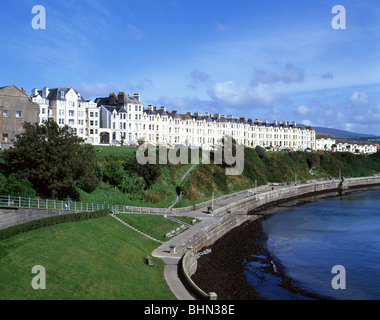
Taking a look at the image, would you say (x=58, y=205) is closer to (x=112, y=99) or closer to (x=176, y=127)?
(x=112, y=99)

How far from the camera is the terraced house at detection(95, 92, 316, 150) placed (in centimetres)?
9556

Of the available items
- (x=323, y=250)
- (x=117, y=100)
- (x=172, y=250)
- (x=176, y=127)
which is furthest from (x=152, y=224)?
(x=176, y=127)

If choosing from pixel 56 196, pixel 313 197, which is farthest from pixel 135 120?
pixel 56 196

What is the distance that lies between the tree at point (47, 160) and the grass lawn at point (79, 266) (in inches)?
299

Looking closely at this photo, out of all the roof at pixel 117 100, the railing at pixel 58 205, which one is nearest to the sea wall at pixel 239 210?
the railing at pixel 58 205

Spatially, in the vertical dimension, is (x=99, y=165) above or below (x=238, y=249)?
above

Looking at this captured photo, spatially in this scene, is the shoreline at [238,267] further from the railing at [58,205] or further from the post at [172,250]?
the railing at [58,205]

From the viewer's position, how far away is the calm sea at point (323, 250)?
34531 mm

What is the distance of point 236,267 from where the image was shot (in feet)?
128

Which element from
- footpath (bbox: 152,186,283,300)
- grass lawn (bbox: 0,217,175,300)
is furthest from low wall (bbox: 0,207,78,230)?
footpath (bbox: 152,186,283,300)

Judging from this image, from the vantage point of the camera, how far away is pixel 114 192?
52281 mm
